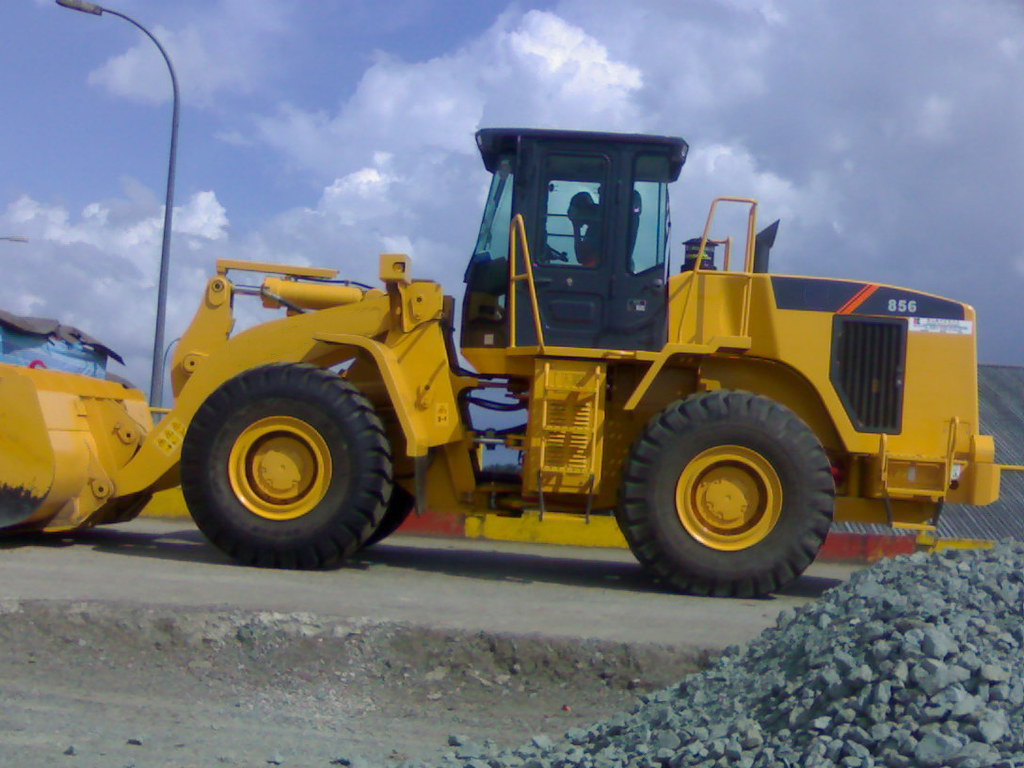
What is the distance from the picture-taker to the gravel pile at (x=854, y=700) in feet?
11.6

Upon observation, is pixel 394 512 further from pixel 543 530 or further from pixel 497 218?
pixel 497 218

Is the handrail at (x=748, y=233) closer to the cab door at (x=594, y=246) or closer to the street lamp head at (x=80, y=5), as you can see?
the cab door at (x=594, y=246)

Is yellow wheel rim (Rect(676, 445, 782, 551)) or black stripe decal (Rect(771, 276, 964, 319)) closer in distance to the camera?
yellow wheel rim (Rect(676, 445, 782, 551))

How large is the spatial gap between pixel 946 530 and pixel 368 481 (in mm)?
7693

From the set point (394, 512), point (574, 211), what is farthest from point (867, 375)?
point (394, 512)

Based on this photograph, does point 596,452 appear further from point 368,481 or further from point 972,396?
point 972,396

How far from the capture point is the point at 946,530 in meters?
12.5

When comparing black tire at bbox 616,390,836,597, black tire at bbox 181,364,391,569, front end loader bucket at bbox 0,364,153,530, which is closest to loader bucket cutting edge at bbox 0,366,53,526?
front end loader bucket at bbox 0,364,153,530

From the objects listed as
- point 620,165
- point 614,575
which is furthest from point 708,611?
point 620,165

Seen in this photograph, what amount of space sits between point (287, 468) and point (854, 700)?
15.2ft

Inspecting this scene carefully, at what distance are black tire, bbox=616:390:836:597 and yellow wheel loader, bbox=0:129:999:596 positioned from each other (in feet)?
0.05

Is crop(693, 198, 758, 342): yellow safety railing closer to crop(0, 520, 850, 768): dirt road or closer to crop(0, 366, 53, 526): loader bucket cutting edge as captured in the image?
crop(0, 520, 850, 768): dirt road

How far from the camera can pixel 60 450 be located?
7602 mm

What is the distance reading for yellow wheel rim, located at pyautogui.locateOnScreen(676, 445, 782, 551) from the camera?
7.24 meters
